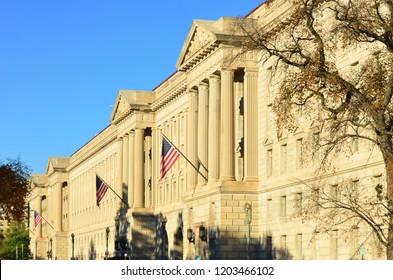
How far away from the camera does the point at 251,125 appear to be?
70.6 m

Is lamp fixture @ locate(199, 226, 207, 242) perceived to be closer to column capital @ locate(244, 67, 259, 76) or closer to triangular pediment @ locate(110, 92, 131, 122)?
column capital @ locate(244, 67, 259, 76)

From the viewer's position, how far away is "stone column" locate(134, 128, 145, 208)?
334 ft

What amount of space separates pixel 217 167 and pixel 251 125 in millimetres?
3887

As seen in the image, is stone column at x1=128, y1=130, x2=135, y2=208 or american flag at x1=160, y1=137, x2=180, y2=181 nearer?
american flag at x1=160, y1=137, x2=180, y2=181

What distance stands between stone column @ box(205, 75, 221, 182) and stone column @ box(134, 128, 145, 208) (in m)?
29.9

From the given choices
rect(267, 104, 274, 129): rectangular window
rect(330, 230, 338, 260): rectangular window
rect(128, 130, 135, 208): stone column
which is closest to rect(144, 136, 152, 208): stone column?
rect(128, 130, 135, 208): stone column

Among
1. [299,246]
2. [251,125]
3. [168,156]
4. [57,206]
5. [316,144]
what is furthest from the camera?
[57,206]

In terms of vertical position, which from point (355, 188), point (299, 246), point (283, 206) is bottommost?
point (299, 246)

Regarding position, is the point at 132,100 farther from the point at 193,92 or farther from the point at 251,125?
the point at 251,125

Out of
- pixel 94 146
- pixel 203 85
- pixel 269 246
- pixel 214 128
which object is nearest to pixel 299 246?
pixel 269 246

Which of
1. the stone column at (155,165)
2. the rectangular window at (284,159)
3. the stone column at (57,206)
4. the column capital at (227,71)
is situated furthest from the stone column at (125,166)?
the stone column at (57,206)

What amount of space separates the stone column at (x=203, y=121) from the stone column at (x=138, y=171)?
87.1ft

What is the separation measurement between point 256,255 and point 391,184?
37.3 metres

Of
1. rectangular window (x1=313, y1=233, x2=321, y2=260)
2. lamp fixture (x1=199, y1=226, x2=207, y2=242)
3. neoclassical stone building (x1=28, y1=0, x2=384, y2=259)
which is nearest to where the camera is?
rectangular window (x1=313, y1=233, x2=321, y2=260)
